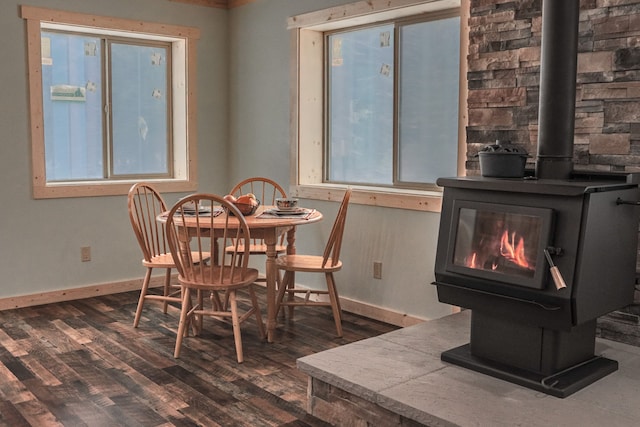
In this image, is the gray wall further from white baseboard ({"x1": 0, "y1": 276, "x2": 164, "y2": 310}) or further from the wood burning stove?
the wood burning stove

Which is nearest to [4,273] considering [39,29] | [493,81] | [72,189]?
[72,189]

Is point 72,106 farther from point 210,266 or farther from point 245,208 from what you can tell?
point 210,266

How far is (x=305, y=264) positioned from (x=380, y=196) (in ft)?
2.43

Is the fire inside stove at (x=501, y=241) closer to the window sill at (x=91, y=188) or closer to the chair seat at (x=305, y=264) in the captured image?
the chair seat at (x=305, y=264)

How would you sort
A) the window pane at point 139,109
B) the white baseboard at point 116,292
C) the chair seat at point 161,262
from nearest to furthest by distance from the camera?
the chair seat at point 161,262 < the white baseboard at point 116,292 < the window pane at point 139,109

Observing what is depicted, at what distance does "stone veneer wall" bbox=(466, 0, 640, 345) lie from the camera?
10.1 feet

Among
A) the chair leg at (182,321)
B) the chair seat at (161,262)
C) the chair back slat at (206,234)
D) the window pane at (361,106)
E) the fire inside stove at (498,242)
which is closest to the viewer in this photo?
the fire inside stove at (498,242)

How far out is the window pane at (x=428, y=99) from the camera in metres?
4.34

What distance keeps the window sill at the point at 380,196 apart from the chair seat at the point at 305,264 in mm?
559

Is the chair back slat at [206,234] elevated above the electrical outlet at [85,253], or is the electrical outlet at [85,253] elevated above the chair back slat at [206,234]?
the chair back slat at [206,234]

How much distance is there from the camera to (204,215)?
4.07 meters

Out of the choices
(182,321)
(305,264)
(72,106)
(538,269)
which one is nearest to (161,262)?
(182,321)

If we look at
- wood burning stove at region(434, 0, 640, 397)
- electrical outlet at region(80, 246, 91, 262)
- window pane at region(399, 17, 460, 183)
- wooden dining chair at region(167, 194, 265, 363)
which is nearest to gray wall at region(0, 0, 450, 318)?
electrical outlet at region(80, 246, 91, 262)

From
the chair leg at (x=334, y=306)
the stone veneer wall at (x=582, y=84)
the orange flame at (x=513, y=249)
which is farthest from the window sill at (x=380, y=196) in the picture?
the orange flame at (x=513, y=249)
